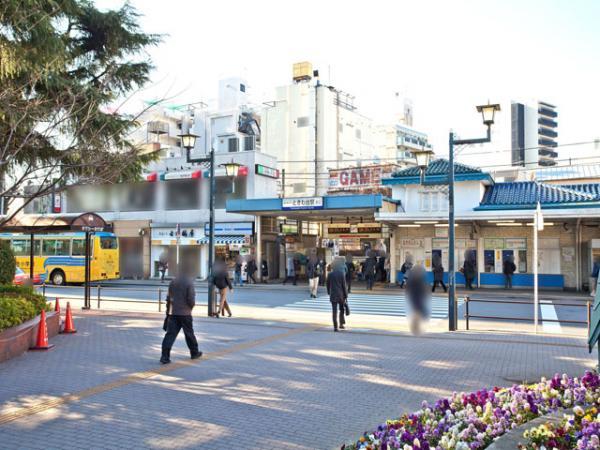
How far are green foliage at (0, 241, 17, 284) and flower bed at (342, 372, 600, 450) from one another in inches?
450

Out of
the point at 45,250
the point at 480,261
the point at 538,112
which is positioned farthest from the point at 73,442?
the point at 538,112

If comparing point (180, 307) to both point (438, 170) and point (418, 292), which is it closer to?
point (418, 292)

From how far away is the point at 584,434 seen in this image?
13.0 ft

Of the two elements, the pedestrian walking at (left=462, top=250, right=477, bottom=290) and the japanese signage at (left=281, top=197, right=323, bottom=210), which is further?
the japanese signage at (left=281, top=197, right=323, bottom=210)

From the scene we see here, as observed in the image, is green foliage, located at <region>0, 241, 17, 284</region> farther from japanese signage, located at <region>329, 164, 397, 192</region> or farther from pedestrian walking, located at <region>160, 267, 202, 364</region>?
japanese signage, located at <region>329, 164, 397, 192</region>

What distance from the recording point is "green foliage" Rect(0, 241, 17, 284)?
13242mm

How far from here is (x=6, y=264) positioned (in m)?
13.4

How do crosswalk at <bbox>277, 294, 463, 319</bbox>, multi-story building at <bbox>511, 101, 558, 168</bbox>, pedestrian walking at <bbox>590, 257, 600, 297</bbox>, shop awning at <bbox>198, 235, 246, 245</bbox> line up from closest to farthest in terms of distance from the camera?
crosswalk at <bbox>277, 294, 463, 319</bbox>
pedestrian walking at <bbox>590, 257, 600, 297</bbox>
shop awning at <bbox>198, 235, 246, 245</bbox>
multi-story building at <bbox>511, 101, 558, 168</bbox>

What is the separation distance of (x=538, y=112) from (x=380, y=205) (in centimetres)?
9687

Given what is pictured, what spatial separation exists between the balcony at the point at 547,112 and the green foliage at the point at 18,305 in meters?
115

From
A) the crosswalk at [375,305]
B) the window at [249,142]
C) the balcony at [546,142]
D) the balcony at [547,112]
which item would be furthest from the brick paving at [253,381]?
the balcony at [547,112]

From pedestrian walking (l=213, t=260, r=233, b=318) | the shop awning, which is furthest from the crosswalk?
the shop awning

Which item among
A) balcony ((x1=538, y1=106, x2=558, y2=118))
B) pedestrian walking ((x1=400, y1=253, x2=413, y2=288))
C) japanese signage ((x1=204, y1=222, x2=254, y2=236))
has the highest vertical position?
balcony ((x1=538, y1=106, x2=558, y2=118))

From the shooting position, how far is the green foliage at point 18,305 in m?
10.2
